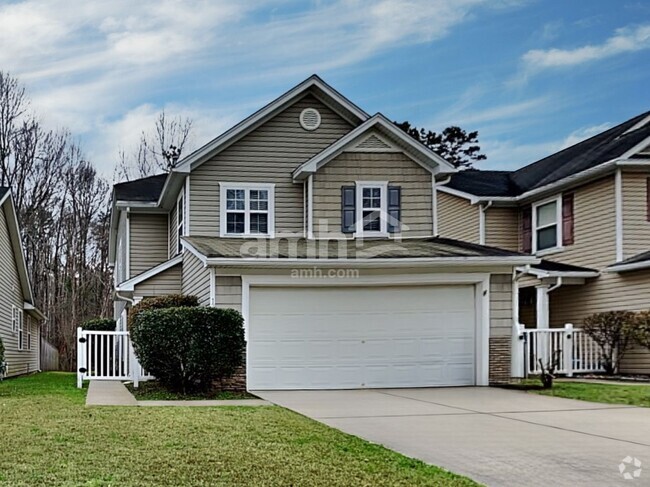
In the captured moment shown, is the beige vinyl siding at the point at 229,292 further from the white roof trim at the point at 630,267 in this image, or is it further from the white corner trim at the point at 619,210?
the white corner trim at the point at 619,210

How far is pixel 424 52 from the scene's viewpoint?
25703mm

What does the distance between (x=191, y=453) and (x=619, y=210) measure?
15.6 m

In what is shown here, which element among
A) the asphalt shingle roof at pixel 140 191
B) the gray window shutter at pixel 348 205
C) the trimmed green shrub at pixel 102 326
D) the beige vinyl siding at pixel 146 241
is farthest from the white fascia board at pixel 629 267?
the trimmed green shrub at pixel 102 326

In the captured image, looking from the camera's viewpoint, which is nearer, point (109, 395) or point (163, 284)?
point (109, 395)

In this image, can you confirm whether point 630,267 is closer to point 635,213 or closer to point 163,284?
point 635,213

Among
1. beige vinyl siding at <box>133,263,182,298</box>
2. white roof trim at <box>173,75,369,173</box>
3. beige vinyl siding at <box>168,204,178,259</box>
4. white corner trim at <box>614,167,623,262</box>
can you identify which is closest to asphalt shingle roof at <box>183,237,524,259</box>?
white roof trim at <box>173,75,369,173</box>

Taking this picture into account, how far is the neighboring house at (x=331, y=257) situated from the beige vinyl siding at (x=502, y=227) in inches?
224

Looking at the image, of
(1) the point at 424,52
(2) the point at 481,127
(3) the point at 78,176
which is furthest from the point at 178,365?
(2) the point at 481,127

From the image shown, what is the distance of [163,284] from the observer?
67.6ft

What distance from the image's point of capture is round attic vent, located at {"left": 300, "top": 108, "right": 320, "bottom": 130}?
2016cm

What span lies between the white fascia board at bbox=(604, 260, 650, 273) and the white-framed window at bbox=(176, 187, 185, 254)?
10.9 meters

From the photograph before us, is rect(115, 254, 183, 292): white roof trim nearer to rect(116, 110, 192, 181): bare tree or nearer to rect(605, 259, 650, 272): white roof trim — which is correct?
rect(605, 259, 650, 272): white roof trim

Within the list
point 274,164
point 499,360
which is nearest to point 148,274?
point 274,164

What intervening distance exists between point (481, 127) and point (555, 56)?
788 inches
